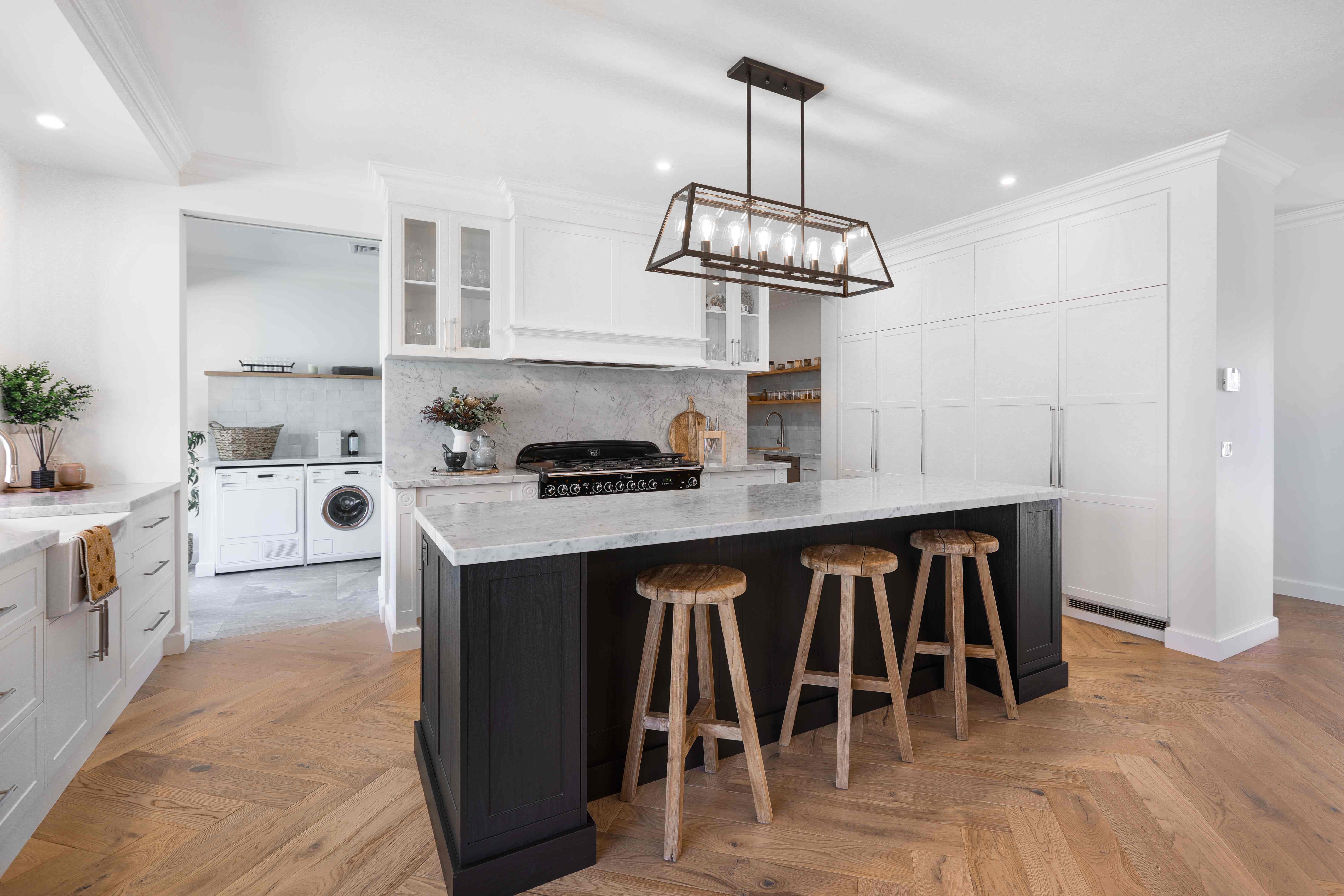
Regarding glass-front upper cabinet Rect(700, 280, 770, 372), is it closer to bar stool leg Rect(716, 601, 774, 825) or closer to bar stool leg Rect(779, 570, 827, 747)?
bar stool leg Rect(779, 570, 827, 747)

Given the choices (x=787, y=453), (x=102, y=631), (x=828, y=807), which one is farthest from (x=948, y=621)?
(x=787, y=453)

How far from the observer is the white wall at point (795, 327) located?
6594 mm

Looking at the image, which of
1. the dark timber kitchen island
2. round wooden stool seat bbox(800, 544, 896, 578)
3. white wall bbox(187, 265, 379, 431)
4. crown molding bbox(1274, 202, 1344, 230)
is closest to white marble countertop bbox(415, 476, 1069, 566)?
the dark timber kitchen island

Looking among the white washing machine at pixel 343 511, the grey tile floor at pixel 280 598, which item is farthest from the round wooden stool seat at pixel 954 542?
the white washing machine at pixel 343 511

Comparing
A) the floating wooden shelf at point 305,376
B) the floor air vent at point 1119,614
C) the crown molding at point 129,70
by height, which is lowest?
the floor air vent at point 1119,614

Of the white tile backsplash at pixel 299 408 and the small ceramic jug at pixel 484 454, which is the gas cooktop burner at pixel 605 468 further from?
the white tile backsplash at pixel 299 408

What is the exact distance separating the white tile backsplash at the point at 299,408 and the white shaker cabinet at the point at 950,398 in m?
4.47

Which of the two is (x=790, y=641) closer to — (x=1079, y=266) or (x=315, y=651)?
(x=315, y=651)

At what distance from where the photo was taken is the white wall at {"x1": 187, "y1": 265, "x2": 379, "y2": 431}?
18.2 ft

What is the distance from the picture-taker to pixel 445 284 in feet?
12.2

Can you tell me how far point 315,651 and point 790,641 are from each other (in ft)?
8.17

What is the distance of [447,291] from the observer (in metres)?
3.73

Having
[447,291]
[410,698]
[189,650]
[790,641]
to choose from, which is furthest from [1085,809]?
[189,650]

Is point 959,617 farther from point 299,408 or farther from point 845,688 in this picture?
point 299,408
